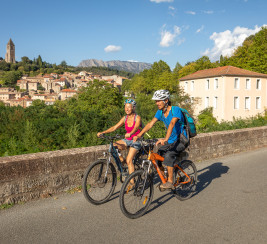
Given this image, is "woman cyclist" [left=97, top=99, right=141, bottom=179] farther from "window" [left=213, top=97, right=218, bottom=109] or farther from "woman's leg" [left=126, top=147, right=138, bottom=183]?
"window" [left=213, top=97, right=218, bottom=109]

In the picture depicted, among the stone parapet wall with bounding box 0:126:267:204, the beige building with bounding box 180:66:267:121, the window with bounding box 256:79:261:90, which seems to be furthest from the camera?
the window with bounding box 256:79:261:90

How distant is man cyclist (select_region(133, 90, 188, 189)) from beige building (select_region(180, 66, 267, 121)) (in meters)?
42.3

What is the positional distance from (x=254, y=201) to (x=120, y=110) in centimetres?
886

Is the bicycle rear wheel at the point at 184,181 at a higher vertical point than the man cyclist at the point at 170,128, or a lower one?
lower

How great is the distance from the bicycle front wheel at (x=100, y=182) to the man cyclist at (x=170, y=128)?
2.51ft

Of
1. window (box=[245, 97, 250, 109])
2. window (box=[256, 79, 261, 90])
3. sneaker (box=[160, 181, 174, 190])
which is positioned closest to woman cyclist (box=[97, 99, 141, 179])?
sneaker (box=[160, 181, 174, 190])

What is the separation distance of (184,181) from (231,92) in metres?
44.6

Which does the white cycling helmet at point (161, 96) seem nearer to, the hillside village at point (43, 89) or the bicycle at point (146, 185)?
the bicycle at point (146, 185)

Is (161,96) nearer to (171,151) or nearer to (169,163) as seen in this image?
(171,151)

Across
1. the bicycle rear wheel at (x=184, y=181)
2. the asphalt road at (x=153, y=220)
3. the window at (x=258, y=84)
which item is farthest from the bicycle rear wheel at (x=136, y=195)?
the window at (x=258, y=84)

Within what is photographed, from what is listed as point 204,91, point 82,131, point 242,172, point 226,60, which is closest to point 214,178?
point 242,172

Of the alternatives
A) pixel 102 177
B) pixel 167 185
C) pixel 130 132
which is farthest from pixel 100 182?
pixel 167 185

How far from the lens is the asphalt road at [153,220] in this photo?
11.5 feet

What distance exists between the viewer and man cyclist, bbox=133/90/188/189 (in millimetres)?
4531
